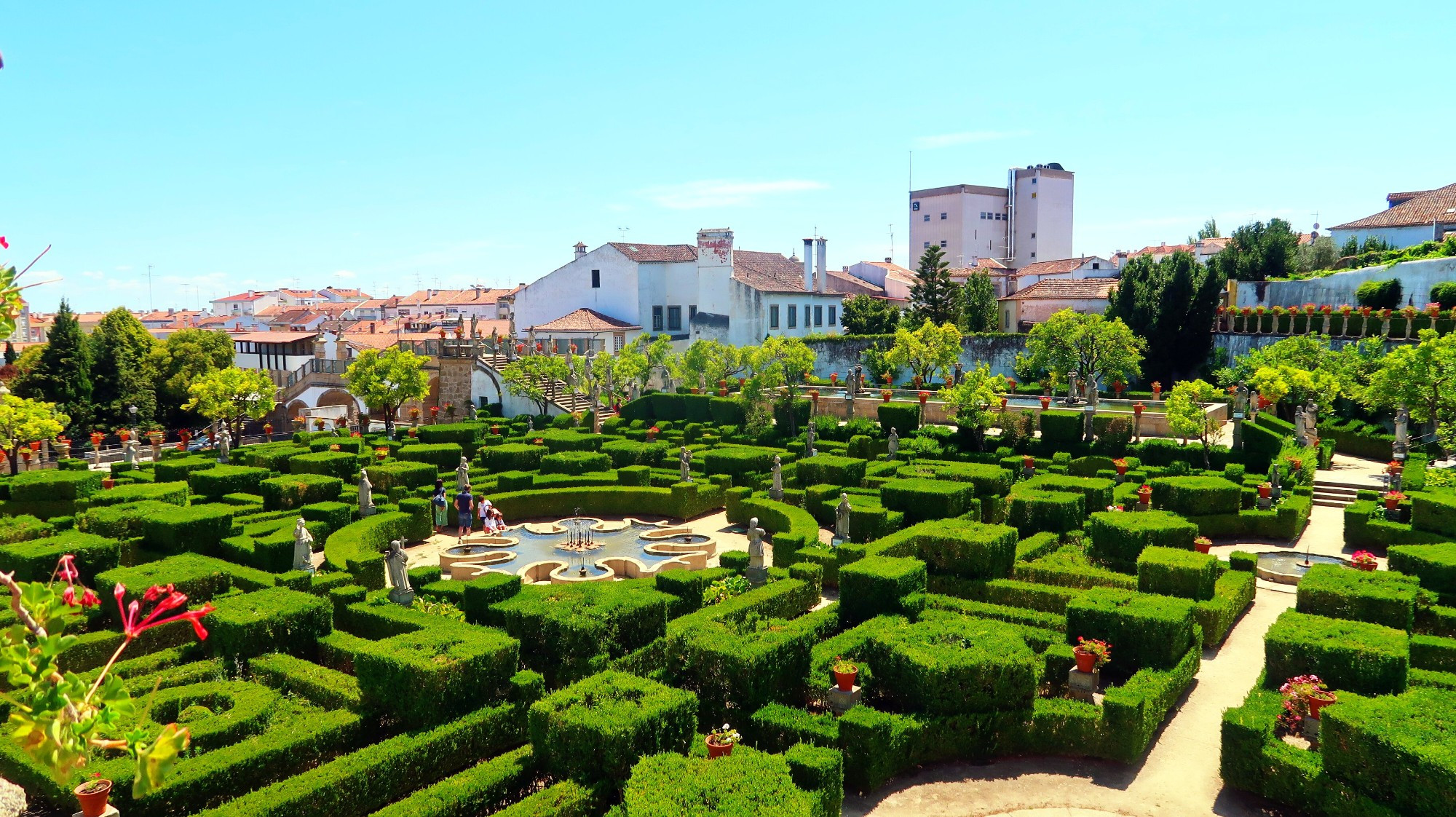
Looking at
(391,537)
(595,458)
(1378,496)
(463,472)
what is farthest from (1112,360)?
(391,537)

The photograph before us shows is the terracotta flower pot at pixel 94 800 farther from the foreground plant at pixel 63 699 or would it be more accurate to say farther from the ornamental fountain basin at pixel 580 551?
the ornamental fountain basin at pixel 580 551

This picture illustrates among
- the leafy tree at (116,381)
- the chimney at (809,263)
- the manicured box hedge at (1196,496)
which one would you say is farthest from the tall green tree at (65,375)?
the manicured box hedge at (1196,496)

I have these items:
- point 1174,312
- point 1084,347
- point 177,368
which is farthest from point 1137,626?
point 177,368

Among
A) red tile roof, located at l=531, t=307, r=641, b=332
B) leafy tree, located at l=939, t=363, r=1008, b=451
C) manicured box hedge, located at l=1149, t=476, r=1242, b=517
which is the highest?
red tile roof, located at l=531, t=307, r=641, b=332

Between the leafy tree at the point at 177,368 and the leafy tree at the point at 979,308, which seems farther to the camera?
the leafy tree at the point at 979,308

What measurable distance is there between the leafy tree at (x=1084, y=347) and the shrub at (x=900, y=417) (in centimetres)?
670

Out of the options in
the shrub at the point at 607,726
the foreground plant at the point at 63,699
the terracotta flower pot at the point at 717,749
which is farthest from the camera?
the terracotta flower pot at the point at 717,749

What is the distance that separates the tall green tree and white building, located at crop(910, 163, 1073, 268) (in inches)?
2649

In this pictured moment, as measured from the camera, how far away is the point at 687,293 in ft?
196

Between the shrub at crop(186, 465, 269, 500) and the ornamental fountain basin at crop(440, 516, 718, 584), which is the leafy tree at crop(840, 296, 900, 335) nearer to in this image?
the ornamental fountain basin at crop(440, 516, 718, 584)

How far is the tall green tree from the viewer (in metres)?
47.0

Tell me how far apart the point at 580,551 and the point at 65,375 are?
36.7 m

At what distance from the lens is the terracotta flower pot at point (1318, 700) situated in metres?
13.6

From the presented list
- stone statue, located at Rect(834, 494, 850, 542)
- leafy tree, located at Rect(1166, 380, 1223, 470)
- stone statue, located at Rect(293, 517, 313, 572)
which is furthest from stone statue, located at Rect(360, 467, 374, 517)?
leafy tree, located at Rect(1166, 380, 1223, 470)
